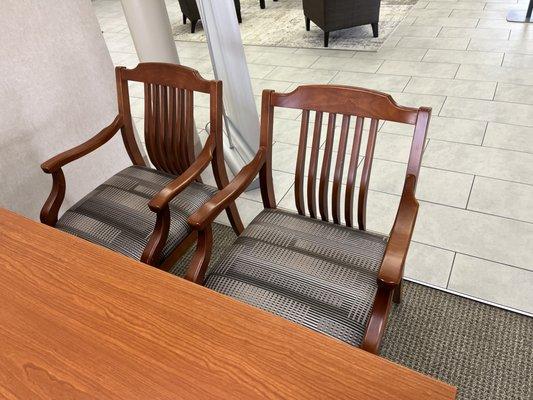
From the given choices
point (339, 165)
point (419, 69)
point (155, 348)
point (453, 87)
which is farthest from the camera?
point (419, 69)

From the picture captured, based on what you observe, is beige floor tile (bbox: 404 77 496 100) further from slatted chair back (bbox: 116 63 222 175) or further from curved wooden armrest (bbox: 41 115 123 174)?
curved wooden armrest (bbox: 41 115 123 174)

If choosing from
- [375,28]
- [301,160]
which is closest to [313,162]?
[301,160]

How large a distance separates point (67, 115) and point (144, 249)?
37.9 inches

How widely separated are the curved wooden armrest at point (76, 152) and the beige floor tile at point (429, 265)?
1359 millimetres

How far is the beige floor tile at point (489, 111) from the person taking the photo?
2.55 meters

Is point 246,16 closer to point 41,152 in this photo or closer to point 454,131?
point 454,131

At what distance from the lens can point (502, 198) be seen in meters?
1.99

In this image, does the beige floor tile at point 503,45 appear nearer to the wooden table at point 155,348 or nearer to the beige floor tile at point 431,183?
the beige floor tile at point 431,183

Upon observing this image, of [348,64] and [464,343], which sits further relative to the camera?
[348,64]

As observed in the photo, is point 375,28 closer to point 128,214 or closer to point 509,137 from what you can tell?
point 509,137

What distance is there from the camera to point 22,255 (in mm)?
1002

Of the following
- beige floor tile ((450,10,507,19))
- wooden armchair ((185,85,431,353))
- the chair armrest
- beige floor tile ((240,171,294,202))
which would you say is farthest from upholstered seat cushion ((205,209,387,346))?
beige floor tile ((450,10,507,19))

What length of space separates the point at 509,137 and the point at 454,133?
0.30 meters

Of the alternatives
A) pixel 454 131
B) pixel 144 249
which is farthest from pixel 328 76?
pixel 144 249
